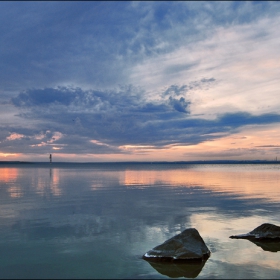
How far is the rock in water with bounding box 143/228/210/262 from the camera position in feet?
46.8

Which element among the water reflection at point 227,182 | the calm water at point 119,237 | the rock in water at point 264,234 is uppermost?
the rock in water at point 264,234

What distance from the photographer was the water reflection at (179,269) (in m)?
13.0

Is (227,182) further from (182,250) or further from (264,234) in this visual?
(182,250)

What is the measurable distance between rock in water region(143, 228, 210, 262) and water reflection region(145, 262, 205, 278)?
1.09 feet

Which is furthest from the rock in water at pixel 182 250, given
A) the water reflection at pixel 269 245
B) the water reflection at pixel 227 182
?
the water reflection at pixel 227 182

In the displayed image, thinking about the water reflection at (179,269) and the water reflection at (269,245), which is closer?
the water reflection at (179,269)

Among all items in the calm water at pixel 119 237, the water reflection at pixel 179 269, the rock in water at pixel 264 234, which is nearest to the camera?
the water reflection at pixel 179 269

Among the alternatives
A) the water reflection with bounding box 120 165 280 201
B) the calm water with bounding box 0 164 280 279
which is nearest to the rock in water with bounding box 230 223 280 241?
the calm water with bounding box 0 164 280 279

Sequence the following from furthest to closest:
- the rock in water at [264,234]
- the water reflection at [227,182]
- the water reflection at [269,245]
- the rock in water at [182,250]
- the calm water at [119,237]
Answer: the water reflection at [227,182] < the rock in water at [264,234] < the water reflection at [269,245] < the rock in water at [182,250] < the calm water at [119,237]

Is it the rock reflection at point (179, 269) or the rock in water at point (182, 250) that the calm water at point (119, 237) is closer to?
the rock reflection at point (179, 269)

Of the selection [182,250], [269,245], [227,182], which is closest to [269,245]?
[269,245]

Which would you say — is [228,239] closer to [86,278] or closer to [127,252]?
[127,252]

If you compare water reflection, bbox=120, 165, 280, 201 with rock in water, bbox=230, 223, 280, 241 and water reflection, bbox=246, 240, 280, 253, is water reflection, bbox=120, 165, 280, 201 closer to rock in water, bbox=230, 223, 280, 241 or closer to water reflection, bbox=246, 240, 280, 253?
rock in water, bbox=230, 223, 280, 241

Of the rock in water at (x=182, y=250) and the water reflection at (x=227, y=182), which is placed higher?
the rock in water at (x=182, y=250)
